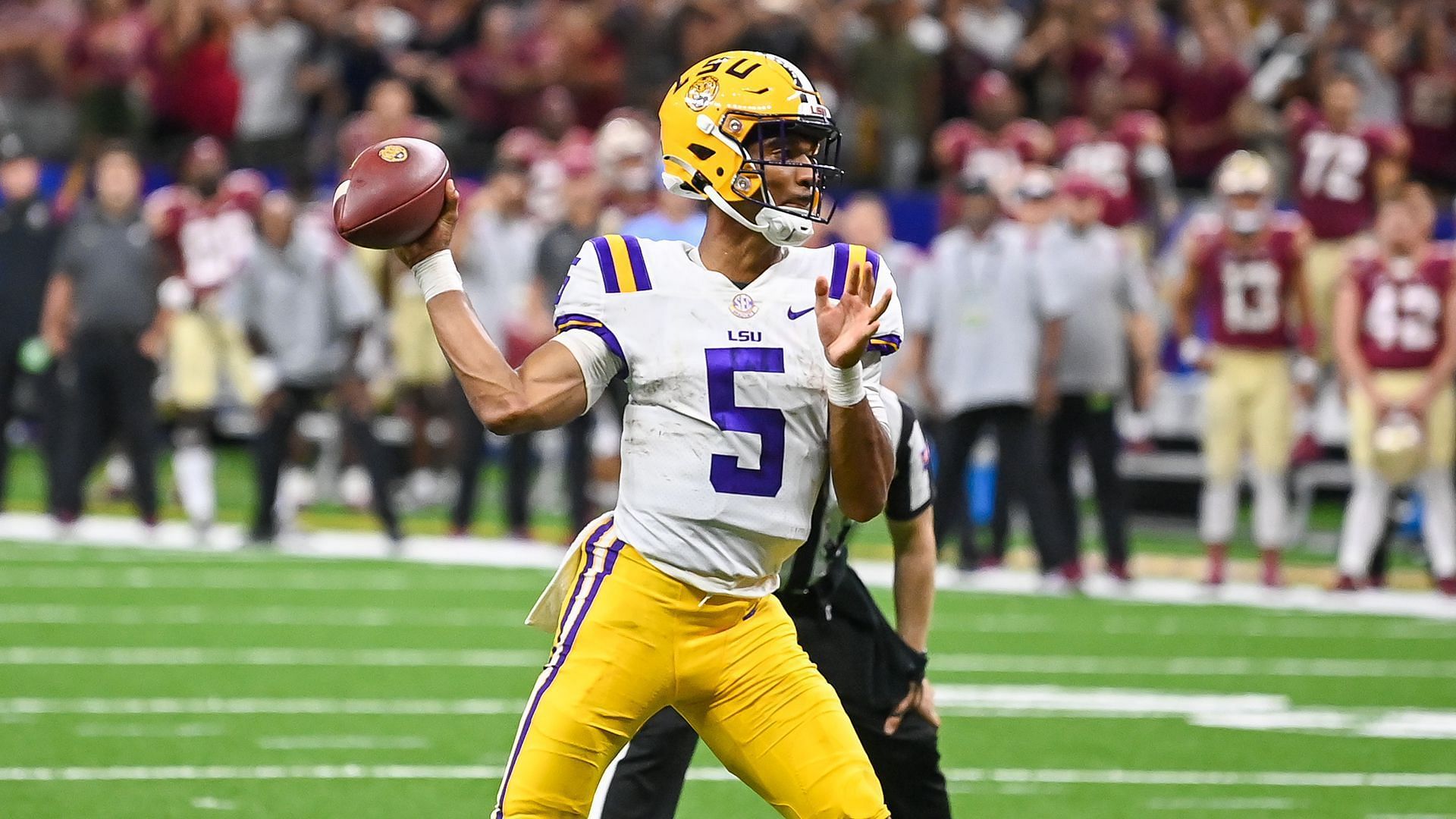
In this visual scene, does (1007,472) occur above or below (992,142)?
below

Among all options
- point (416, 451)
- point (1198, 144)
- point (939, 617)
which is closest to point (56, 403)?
point (416, 451)

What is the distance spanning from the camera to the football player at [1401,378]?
10.9 meters

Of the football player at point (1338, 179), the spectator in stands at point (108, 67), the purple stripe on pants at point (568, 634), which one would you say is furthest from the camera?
the spectator in stands at point (108, 67)

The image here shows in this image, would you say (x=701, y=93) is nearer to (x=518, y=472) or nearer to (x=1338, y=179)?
(x=518, y=472)

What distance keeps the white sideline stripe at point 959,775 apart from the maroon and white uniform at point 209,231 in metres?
6.77

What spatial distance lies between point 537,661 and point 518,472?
150 inches

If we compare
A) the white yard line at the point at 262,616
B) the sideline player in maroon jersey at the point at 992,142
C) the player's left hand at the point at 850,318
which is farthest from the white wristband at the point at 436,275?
the sideline player in maroon jersey at the point at 992,142

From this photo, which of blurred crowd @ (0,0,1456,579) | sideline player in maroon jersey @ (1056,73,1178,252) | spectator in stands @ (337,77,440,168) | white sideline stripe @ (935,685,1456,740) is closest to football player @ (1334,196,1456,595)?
blurred crowd @ (0,0,1456,579)

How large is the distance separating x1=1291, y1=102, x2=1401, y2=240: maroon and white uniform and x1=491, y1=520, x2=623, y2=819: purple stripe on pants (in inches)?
391

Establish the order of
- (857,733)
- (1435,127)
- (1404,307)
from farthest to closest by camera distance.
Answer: (1435,127) → (1404,307) → (857,733)

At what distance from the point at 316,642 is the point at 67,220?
5.45m

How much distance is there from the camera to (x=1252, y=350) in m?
11.1

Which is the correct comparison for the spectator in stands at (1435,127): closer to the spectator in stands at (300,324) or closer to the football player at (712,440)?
the spectator in stands at (300,324)

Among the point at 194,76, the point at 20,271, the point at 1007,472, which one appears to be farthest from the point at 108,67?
the point at 1007,472
